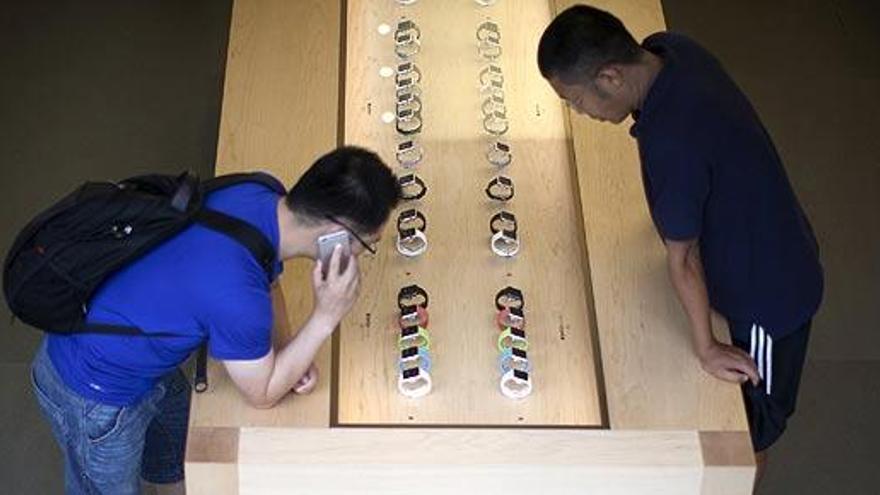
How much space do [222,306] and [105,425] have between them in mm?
536

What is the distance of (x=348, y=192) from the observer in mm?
2379

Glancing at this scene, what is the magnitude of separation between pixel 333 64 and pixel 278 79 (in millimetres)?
173

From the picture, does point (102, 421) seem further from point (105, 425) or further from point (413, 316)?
point (413, 316)

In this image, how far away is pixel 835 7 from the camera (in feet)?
17.3

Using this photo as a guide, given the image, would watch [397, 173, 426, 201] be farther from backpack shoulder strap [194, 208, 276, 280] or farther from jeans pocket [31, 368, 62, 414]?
jeans pocket [31, 368, 62, 414]

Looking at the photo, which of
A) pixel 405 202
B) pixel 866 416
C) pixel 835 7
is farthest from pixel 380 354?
pixel 835 7

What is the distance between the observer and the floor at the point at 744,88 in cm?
382

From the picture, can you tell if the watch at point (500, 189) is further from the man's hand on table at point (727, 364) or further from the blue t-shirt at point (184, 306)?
the blue t-shirt at point (184, 306)

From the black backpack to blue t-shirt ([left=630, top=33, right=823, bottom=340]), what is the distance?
0.82 m

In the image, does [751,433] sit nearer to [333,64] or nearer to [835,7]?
[333,64]

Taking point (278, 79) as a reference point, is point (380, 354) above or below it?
below

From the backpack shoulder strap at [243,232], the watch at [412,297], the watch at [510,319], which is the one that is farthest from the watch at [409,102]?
the backpack shoulder strap at [243,232]

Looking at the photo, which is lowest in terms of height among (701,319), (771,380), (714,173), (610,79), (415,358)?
(771,380)

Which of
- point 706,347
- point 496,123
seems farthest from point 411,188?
point 706,347
